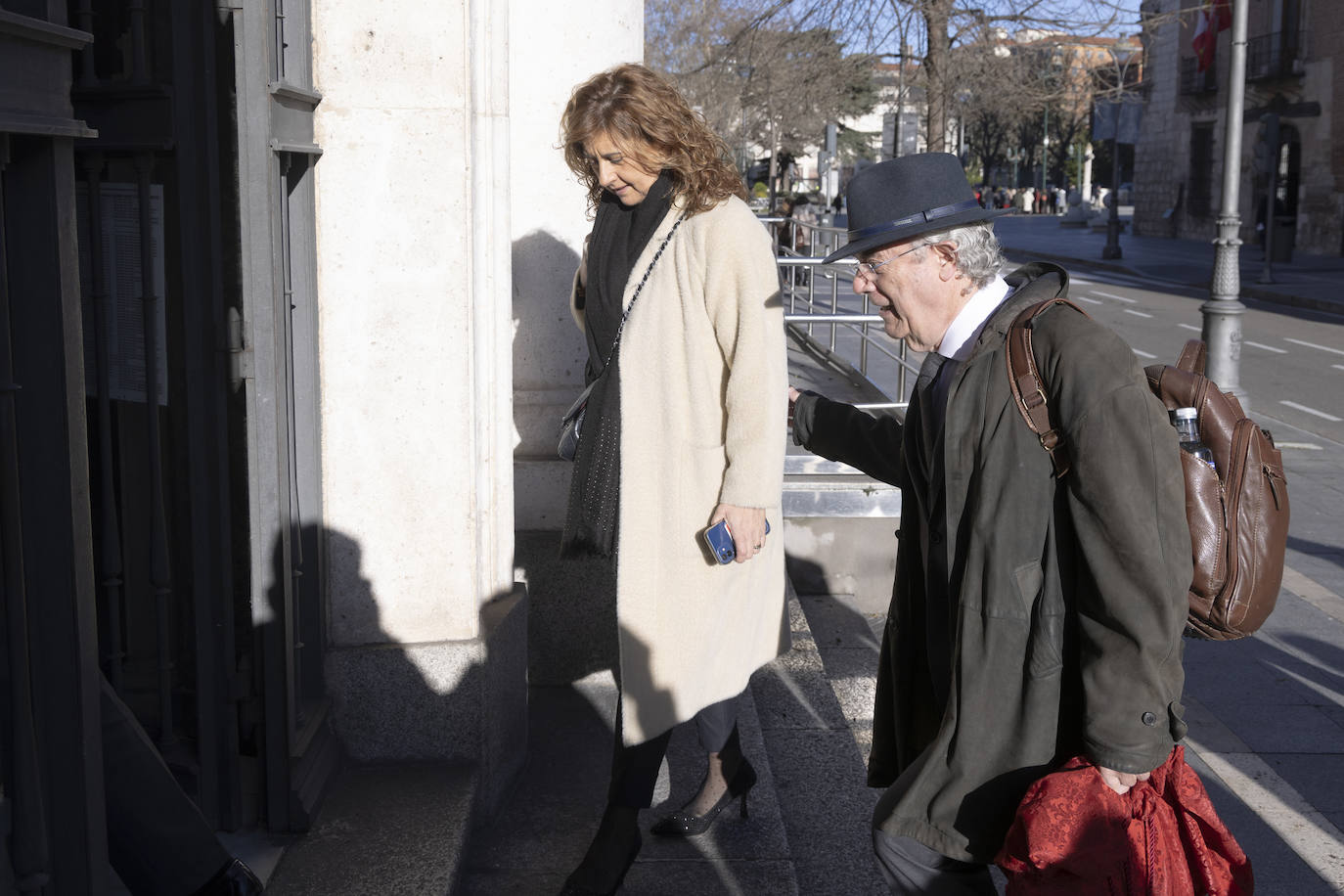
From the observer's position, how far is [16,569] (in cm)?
203

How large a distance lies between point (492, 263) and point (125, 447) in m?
1.02

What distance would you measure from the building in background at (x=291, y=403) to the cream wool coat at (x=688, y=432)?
53cm

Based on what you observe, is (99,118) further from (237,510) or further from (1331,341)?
(1331,341)

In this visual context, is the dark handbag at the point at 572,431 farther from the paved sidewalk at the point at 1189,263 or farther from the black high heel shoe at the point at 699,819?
the paved sidewalk at the point at 1189,263

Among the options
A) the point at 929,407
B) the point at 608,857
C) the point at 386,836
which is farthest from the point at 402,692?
the point at 929,407

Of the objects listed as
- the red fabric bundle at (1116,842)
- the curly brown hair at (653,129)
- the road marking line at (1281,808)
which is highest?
the curly brown hair at (653,129)

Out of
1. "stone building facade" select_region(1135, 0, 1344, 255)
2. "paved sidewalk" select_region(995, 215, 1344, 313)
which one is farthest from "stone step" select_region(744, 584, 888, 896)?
"stone building facade" select_region(1135, 0, 1344, 255)

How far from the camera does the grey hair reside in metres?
2.54

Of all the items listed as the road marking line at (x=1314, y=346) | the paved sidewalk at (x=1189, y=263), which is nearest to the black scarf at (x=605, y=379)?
the paved sidewalk at (x=1189, y=263)

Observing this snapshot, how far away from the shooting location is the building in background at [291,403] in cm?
298

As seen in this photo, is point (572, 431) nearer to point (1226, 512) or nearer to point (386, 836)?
point (386, 836)

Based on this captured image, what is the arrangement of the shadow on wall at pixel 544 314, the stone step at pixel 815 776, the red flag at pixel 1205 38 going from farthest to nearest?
the red flag at pixel 1205 38
the shadow on wall at pixel 544 314
the stone step at pixel 815 776

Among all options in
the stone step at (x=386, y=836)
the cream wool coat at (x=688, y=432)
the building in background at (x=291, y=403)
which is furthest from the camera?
the cream wool coat at (x=688, y=432)

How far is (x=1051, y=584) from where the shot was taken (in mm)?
2355
